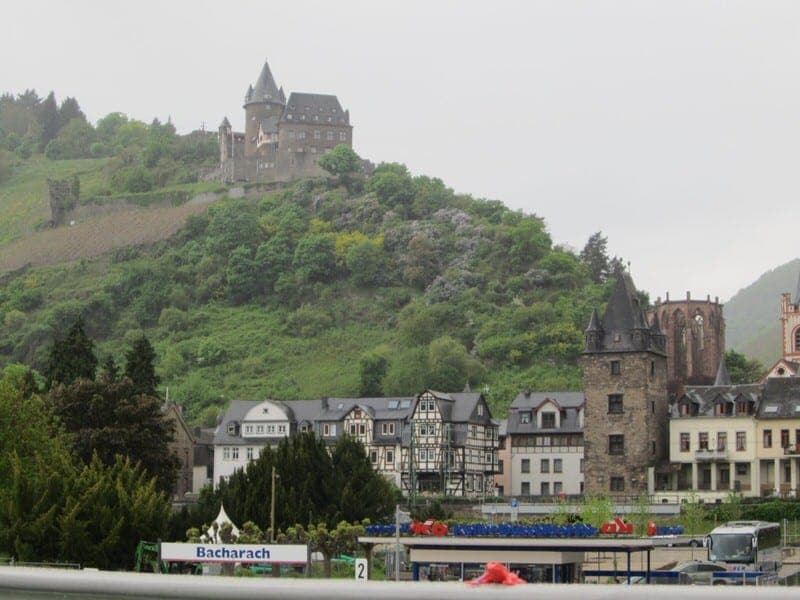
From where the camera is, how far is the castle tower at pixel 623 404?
76625mm

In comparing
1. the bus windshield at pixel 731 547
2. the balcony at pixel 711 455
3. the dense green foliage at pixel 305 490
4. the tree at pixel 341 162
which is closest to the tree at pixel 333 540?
the dense green foliage at pixel 305 490

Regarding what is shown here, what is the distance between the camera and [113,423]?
7325 centimetres

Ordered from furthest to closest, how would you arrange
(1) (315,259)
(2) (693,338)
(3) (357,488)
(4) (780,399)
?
(1) (315,259)
(2) (693,338)
(4) (780,399)
(3) (357,488)

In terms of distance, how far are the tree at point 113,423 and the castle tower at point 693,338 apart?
1952 inches

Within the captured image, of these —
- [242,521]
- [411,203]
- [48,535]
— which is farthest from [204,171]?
[48,535]

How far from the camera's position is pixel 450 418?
3612 inches

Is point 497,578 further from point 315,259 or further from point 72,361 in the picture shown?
point 315,259

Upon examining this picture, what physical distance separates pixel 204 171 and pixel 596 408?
4925 inches

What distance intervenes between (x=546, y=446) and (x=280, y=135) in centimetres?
9854

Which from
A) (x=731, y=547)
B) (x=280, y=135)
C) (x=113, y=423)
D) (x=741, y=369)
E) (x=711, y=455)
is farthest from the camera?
(x=280, y=135)

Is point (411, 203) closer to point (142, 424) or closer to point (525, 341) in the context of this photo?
point (525, 341)

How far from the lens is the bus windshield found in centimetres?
5150

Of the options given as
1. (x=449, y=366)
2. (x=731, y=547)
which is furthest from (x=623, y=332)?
(x=449, y=366)

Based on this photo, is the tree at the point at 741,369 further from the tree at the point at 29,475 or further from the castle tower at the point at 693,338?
the tree at the point at 29,475
